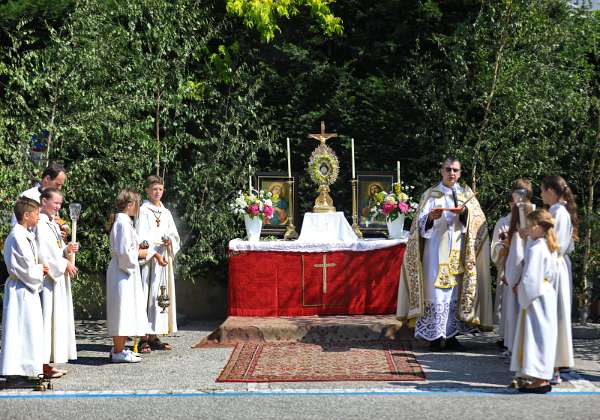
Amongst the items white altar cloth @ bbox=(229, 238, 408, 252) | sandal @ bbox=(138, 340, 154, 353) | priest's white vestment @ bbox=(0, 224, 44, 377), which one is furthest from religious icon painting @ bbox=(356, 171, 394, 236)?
priest's white vestment @ bbox=(0, 224, 44, 377)

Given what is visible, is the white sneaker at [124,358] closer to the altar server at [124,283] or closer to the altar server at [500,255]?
the altar server at [124,283]

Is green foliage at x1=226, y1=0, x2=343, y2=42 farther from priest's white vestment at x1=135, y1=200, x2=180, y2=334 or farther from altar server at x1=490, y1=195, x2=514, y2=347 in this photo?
altar server at x1=490, y1=195, x2=514, y2=347

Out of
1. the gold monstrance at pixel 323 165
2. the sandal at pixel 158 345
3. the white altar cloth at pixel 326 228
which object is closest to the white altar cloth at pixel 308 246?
the white altar cloth at pixel 326 228

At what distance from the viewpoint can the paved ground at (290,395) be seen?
7.11 meters

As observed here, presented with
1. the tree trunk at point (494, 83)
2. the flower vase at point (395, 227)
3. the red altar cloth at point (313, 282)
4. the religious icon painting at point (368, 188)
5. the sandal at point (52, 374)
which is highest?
the tree trunk at point (494, 83)

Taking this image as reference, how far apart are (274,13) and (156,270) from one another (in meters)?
5.44

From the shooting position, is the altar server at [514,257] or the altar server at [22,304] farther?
the altar server at [514,257]

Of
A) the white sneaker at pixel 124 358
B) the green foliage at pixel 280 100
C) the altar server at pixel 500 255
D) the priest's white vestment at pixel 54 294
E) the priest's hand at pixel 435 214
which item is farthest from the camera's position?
the green foliage at pixel 280 100

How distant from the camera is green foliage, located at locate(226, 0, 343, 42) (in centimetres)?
1382

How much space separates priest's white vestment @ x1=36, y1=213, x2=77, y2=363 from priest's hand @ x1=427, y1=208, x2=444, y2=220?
3.98 m

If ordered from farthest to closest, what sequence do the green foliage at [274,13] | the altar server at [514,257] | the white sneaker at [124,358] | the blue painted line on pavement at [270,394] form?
the green foliage at [274,13]
the white sneaker at [124,358]
the altar server at [514,257]
the blue painted line on pavement at [270,394]

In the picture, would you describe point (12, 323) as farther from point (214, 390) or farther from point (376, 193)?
point (376, 193)

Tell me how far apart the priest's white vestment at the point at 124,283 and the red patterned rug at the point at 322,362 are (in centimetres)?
111

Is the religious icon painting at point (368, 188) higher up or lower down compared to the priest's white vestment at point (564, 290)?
higher up
